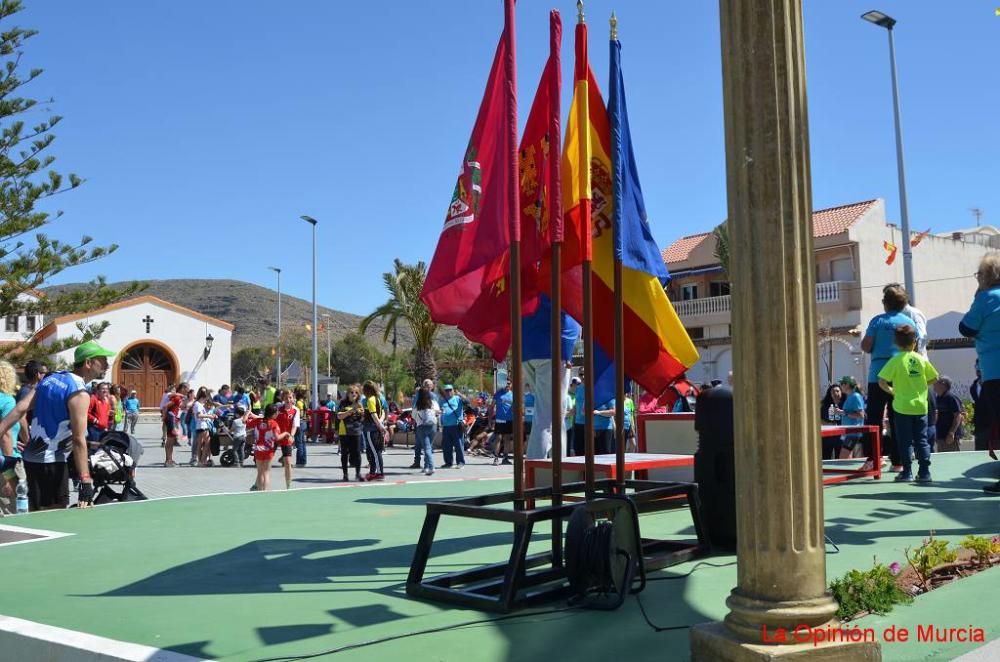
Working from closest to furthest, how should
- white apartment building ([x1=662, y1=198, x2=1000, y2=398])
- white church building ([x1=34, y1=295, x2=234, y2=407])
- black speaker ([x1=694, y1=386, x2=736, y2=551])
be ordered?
black speaker ([x1=694, y1=386, x2=736, y2=551]) → white apartment building ([x1=662, y1=198, x2=1000, y2=398]) → white church building ([x1=34, y1=295, x2=234, y2=407])

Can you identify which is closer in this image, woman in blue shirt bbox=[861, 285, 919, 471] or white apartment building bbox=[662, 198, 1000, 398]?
woman in blue shirt bbox=[861, 285, 919, 471]

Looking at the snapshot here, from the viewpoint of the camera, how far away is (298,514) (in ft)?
29.1

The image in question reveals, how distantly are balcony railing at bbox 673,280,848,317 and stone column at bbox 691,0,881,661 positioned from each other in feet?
139

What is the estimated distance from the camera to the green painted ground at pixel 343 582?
160 inches

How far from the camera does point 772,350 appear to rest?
351 centimetres

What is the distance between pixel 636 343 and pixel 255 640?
10.7 feet

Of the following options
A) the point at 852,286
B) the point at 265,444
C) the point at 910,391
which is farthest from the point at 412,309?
the point at 910,391

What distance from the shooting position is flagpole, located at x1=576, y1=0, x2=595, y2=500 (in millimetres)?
5469

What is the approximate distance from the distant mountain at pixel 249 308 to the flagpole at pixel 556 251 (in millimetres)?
116081

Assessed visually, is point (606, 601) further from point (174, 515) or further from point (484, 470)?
point (484, 470)

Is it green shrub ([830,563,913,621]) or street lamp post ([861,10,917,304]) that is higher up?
street lamp post ([861,10,917,304])

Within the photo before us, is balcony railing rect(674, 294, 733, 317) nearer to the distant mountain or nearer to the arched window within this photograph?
the arched window

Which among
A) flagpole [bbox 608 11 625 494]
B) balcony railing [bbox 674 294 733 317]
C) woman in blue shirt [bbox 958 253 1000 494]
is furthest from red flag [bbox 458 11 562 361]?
balcony railing [bbox 674 294 733 317]

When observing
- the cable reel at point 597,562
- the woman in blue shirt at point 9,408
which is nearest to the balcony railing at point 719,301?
the woman in blue shirt at point 9,408
